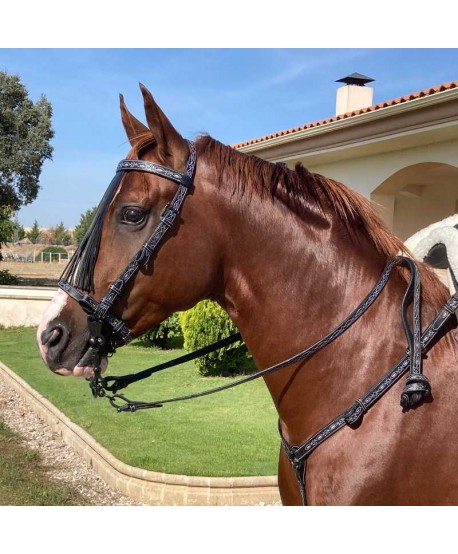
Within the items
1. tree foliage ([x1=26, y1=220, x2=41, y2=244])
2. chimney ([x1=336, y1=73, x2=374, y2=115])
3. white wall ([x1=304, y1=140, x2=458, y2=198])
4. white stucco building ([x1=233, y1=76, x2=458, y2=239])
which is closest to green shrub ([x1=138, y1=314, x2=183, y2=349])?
white stucco building ([x1=233, y1=76, x2=458, y2=239])

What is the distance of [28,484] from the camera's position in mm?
5125

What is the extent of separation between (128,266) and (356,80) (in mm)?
12369

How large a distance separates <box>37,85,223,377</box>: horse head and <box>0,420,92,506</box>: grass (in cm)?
328

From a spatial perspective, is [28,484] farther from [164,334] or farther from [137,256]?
[164,334]

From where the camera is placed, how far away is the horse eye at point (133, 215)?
196 cm

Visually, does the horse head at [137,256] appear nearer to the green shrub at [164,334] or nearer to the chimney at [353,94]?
the green shrub at [164,334]

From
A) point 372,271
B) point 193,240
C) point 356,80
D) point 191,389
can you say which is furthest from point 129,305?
point 356,80

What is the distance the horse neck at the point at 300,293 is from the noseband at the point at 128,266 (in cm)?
20

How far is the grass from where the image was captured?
4.75 m

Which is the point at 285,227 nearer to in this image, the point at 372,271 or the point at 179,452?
the point at 372,271

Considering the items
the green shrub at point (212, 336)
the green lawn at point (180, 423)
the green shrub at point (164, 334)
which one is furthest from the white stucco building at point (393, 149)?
the green shrub at point (164, 334)

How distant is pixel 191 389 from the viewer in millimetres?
8898

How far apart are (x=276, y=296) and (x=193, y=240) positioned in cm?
37

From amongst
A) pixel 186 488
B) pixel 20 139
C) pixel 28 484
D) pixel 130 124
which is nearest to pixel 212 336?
pixel 28 484
